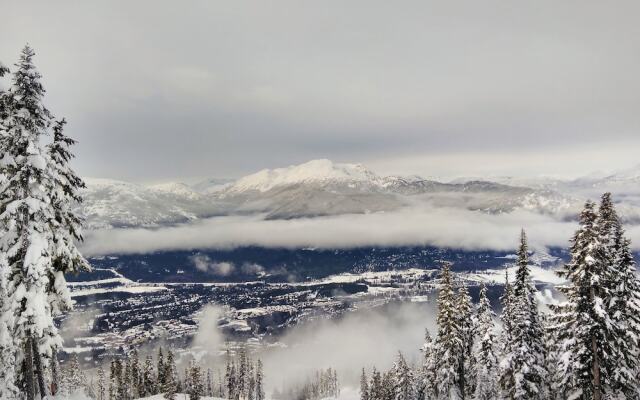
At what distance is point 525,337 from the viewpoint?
4356 centimetres

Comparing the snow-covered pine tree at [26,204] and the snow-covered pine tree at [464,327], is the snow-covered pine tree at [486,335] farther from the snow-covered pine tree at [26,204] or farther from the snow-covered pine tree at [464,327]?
the snow-covered pine tree at [26,204]

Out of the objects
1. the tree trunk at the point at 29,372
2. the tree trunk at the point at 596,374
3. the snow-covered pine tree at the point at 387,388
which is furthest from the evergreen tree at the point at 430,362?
the tree trunk at the point at 29,372

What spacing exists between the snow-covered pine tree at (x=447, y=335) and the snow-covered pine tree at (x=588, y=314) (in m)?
18.4

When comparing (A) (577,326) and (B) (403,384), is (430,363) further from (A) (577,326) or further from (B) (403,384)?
(A) (577,326)

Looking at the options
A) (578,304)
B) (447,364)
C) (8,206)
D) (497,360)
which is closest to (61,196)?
(8,206)

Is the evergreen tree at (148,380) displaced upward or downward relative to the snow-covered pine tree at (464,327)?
downward

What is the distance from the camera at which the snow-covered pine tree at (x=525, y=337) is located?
43188 mm

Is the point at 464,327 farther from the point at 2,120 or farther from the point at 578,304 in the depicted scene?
the point at 2,120

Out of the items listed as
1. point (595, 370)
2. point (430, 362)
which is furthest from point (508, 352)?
point (430, 362)

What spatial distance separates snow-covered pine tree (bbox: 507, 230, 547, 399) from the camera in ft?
142

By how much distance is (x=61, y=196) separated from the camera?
2595cm

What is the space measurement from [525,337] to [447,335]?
970 cm

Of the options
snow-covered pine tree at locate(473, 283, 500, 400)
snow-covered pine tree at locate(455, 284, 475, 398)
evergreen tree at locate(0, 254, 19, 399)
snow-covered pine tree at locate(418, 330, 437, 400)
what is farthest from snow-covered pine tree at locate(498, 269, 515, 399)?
evergreen tree at locate(0, 254, 19, 399)

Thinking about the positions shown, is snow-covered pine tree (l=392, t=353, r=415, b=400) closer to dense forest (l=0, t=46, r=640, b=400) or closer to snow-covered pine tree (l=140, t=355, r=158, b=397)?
dense forest (l=0, t=46, r=640, b=400)
